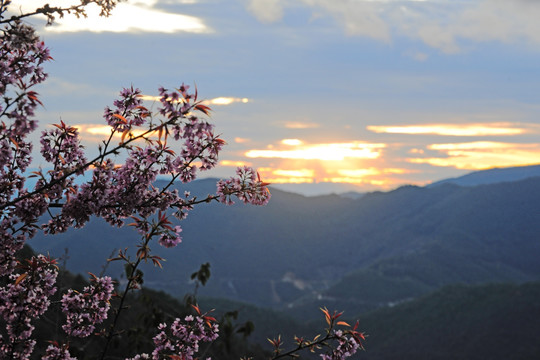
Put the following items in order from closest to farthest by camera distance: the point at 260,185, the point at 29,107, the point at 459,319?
the point at 29,107
the point at 260,185
the point at 459,319

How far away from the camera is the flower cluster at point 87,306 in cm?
773

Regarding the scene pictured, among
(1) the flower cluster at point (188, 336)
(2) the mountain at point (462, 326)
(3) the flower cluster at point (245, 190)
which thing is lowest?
(2) the mountain at point (462, 326)

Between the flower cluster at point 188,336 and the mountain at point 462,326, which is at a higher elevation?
the flower cluster at point 188,336

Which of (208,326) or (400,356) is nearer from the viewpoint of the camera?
(208,326)

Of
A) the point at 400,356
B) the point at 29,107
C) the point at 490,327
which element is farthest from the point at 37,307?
the point at 490,327

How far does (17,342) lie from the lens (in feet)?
23.9

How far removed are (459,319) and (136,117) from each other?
599ft

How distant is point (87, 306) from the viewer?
779cm

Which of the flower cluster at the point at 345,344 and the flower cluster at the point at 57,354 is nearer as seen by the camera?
the flower cluster at the point at 345,344

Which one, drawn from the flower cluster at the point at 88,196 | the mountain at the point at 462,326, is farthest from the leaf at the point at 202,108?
the mountain at the point at 462,326

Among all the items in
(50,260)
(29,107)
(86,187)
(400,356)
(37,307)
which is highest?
(29,107)

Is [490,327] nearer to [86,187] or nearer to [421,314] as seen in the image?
[421,314]

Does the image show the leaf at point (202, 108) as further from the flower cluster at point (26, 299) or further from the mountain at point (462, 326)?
the mountain at point (462, 326)

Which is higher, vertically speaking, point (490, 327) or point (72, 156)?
point (72, 156)
